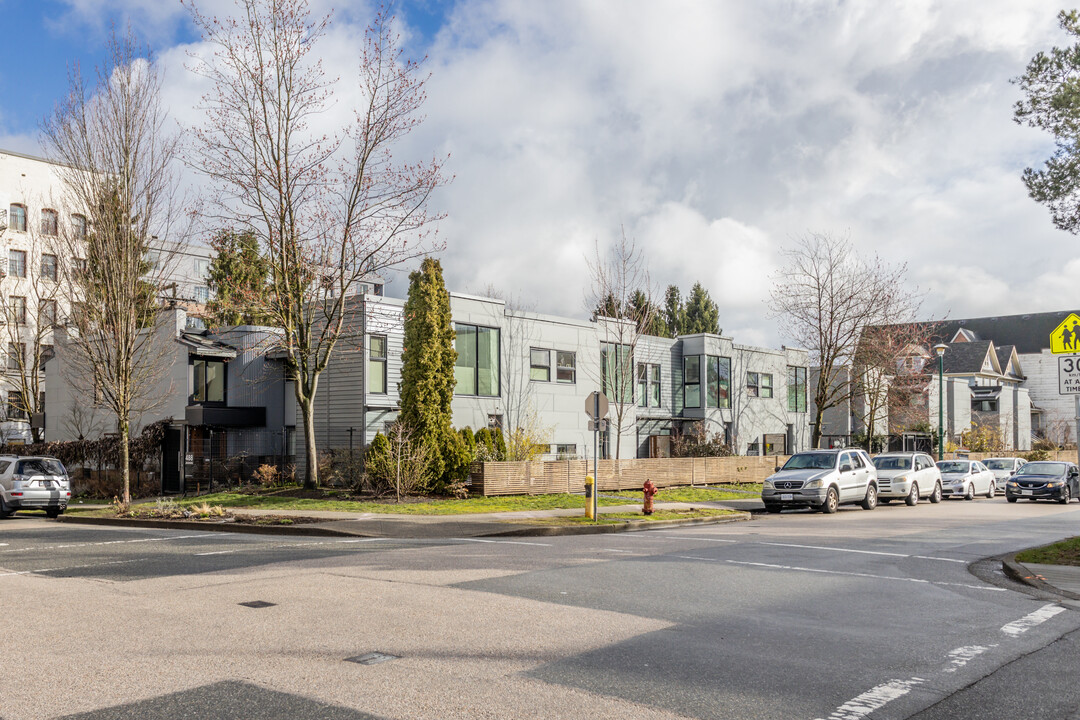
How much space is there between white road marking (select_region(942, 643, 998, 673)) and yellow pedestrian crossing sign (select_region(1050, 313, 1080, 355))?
304 inches

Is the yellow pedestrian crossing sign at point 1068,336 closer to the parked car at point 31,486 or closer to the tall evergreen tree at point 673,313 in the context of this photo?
the parked car at point 31,486

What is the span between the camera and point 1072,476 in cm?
3228

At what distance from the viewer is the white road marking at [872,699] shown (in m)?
5.53

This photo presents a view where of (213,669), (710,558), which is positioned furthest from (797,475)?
(213,669)

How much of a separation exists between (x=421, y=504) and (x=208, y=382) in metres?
12.4

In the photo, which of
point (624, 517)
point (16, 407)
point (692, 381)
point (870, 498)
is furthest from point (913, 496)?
point (16, 407)

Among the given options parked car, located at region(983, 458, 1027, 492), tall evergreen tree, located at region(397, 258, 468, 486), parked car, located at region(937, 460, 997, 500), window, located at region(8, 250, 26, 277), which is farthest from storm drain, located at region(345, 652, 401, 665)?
window, located at region(8, 250, 26, 277)

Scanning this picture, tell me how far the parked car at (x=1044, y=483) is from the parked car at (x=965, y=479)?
1.44 metres

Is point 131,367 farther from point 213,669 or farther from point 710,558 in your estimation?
point 213,669

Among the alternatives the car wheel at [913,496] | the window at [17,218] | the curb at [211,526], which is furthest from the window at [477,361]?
the window at [17,218]

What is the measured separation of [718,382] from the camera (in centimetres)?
4159

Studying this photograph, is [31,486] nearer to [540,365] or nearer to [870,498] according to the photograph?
[540,365]

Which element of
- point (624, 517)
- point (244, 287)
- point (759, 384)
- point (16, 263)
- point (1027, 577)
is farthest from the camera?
point (16, 263)

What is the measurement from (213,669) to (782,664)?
4.29 m
